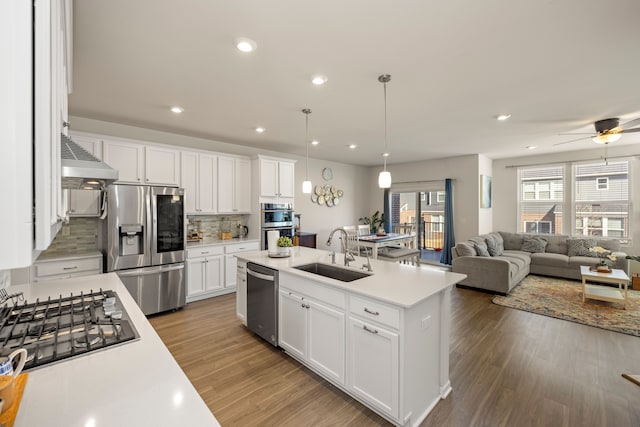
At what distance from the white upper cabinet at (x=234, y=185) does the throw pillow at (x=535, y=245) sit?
5978 millimetres

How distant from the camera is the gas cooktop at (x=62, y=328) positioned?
112 centimetres

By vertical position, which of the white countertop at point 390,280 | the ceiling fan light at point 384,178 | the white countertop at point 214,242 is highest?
the ceiling fan light at point 384,178

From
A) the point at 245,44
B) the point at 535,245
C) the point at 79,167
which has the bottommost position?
the point at 535,245

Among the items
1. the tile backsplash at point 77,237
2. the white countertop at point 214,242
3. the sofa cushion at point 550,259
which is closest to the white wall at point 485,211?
the sofa cushion at point 550,259

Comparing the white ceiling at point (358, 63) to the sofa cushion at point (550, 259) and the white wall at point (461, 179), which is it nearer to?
the white wall at point (461, 179)

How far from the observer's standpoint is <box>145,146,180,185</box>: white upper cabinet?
3951 millimetres

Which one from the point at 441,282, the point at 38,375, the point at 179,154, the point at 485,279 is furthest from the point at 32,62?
the point at 485,279

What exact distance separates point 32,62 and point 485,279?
552 cm

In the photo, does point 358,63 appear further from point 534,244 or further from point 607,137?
point 534,244

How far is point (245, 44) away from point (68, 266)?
10.6 ft

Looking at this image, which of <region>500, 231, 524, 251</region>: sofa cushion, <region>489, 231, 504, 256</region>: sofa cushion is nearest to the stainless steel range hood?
<region>489, 231, 504, 256</region>: sofa cushion

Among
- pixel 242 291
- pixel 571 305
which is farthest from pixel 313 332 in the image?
pixel 571 305

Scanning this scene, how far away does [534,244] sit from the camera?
237 inches

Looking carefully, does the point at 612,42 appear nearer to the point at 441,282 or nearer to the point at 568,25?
the point at 568,25
